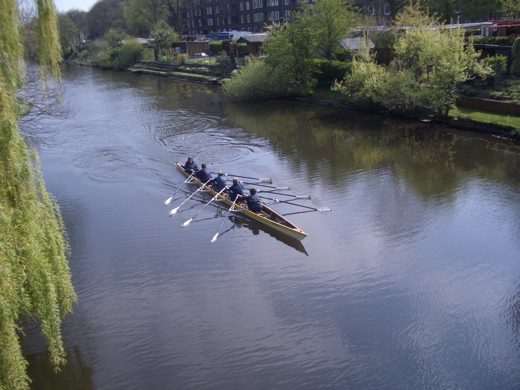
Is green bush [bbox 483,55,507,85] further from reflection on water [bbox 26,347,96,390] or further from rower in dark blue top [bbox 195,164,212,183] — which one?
reflection on water [bbox 26,347,96,390]

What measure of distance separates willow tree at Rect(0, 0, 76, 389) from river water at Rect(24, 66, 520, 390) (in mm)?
2863

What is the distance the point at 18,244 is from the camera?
339 inches

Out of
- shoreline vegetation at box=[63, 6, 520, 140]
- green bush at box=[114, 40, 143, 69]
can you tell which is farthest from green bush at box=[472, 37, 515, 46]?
green bush at box=[114, 40, 143, 69]

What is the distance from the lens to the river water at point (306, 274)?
429 inches

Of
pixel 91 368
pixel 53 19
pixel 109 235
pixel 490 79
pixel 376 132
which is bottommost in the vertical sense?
pixel 91 368

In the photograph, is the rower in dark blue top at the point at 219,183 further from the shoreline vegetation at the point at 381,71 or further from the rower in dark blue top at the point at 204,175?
the shoreline vegetation at the point at 381,71

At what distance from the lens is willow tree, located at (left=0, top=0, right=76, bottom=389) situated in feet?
24.8

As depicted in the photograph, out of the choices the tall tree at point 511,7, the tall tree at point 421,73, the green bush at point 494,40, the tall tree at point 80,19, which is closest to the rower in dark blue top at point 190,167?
the tall tree at point 421,73

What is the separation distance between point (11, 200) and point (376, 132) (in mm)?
25089

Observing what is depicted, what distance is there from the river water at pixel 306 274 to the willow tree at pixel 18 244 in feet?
9.39

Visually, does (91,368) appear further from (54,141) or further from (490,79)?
(490,79)

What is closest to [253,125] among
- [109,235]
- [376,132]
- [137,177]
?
[376,132]

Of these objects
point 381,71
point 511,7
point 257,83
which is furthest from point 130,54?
point 511,7

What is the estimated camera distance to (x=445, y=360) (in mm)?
10773
